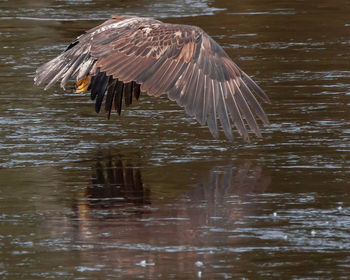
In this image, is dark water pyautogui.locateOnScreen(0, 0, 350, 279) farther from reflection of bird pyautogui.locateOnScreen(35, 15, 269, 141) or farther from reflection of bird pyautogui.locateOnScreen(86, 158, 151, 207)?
reflection of bird pyautogui.locateOnScreen(35, 15, 269, 141)

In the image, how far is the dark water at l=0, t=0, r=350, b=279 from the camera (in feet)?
20.9

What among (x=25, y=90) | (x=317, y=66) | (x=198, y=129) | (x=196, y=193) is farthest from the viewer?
(x=317, y=66)

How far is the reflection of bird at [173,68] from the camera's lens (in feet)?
27.7

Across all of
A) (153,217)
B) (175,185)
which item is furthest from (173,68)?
(153,217)

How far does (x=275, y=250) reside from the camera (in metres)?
6.52

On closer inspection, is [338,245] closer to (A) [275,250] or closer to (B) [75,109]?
(A) [275,250]

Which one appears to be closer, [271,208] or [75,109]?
[271,208]

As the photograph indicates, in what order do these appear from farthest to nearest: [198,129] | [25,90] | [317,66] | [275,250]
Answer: [317,66]
[25,90]
[198,129]
[275,250]

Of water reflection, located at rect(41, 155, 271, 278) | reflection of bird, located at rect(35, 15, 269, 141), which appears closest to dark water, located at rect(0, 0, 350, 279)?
water reflection, located at rect(41, 155, 271, 278)

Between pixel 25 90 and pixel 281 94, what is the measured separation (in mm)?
2842

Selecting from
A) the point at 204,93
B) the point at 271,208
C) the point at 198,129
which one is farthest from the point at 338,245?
the point at 198,129

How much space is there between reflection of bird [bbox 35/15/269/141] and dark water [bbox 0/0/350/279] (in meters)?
0.50

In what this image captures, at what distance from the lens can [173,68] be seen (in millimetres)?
8852

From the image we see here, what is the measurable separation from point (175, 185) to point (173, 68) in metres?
1.15
